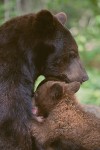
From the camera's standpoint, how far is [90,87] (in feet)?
33.9

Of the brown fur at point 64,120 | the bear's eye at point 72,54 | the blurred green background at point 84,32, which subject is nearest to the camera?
the brown fur at point 64,120

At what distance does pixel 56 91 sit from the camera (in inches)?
189

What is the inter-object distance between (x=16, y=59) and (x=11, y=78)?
192 millimetres

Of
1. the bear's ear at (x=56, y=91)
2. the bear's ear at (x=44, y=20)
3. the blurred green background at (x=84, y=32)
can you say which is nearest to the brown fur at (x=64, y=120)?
the bear's ear at (x=56, y=91)

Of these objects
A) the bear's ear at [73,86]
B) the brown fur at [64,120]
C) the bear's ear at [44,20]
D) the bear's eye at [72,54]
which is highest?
the bear's ear at [44,20]

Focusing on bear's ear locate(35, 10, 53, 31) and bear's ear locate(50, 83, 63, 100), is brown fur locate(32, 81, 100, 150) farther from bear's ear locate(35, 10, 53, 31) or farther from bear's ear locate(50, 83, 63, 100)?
bear's ear locate(35, 10, 53, 31)

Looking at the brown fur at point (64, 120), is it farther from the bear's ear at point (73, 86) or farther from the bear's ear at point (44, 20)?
the bear's ear at point (44, 20)

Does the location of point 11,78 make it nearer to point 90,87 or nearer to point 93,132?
point 93,132

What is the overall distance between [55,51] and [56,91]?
0.40 meters

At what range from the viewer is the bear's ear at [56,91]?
4.78m

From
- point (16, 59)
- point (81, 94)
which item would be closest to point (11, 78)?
point (16, 59)

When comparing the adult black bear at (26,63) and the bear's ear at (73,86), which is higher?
the adult black bear at (26,63)

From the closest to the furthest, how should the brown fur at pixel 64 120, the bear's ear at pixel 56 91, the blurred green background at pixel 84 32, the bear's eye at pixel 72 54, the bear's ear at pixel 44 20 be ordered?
→ the brown fur at pixel 64 120 → the bear's ear at pixel 56 91 → the bear's ear at pixel 44 20 → the bear's eye at pixel 72 54 → the blurred green background at pixel 84 32

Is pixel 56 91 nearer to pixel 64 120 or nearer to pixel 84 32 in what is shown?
pixel 64 120
